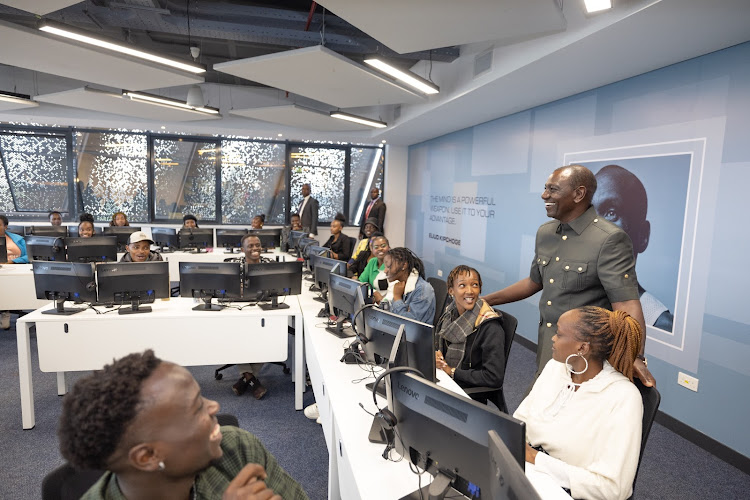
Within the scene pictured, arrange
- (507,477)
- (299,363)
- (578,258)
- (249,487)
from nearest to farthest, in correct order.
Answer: (507,477), (249,487), (578,258), (299,363)

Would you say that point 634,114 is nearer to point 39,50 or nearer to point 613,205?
point 613,205

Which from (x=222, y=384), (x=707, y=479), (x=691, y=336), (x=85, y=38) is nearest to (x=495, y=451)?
(x=707, y=479)

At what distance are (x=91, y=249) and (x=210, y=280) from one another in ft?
10.8

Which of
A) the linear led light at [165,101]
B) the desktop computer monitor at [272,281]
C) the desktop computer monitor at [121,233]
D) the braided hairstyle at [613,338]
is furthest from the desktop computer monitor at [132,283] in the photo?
the desktop computer monitor at [121,233]

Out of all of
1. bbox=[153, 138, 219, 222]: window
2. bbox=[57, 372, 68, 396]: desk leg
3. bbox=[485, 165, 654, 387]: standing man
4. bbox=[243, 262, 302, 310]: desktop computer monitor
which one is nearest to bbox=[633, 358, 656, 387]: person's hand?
bbox=[485, 165, 654, 387]: standing man

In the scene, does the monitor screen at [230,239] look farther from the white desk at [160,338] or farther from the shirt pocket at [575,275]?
the shirt pocket at [575,275]

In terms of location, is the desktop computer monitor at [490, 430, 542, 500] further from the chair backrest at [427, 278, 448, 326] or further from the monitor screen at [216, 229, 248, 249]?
the monitor screen at [216, 229, 248, 249]

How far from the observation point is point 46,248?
19.6 ft

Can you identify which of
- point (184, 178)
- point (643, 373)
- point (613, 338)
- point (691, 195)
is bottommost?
point (643, 373)

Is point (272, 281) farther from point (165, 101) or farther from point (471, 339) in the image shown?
point (165, 101)

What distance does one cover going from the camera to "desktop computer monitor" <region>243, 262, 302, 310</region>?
3797 mm

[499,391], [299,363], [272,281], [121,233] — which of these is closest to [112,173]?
[121,233]

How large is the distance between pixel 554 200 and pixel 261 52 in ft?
A: 21.1

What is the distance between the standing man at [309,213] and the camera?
394 inches
